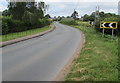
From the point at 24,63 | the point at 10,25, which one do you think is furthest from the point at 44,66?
the point at 10,25

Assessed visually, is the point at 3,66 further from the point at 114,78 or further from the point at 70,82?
the point at 114,78

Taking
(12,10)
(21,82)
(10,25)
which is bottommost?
(21,82)

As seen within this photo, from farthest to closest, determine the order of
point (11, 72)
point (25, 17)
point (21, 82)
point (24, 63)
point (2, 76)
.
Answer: point (25, 17)
point (24, 63)
point (11, 72)
point (2, 76)
point (21, 82)

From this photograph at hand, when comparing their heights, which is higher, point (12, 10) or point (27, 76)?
point (12, 10)

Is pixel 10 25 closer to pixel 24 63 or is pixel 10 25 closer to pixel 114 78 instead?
pixel 24 63

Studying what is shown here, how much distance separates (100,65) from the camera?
6.65m

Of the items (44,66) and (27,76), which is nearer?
(27,76)

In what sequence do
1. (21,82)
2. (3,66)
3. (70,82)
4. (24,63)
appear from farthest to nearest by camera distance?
(24,63), (3,66), (21,82), (70,82)

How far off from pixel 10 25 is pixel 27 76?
922 inches

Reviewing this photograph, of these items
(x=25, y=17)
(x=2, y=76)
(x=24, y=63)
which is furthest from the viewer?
(x=25, y=17)

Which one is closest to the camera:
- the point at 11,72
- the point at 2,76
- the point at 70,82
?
the point at 70,82

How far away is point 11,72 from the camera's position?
6.50 m

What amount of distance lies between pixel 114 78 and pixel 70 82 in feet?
4.89

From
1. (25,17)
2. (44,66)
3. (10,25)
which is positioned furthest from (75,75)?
(25,17)
